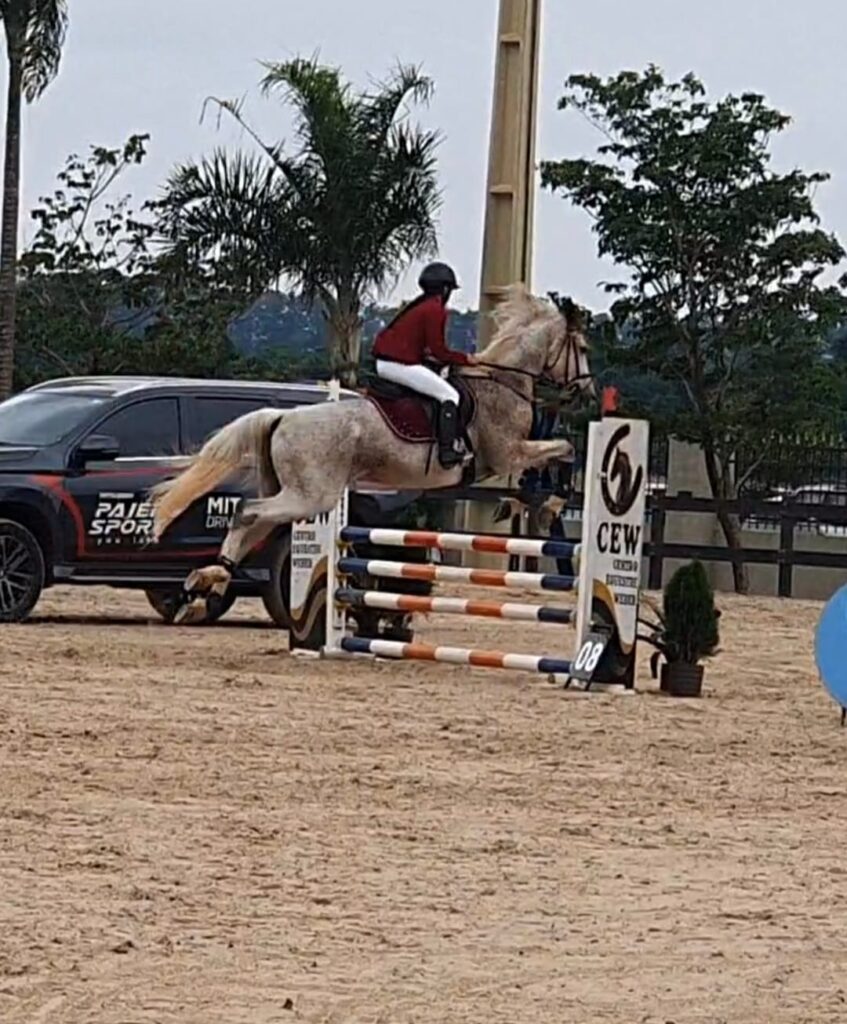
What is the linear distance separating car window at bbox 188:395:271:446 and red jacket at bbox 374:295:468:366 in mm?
3552

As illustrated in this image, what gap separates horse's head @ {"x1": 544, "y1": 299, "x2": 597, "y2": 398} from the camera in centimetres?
1655

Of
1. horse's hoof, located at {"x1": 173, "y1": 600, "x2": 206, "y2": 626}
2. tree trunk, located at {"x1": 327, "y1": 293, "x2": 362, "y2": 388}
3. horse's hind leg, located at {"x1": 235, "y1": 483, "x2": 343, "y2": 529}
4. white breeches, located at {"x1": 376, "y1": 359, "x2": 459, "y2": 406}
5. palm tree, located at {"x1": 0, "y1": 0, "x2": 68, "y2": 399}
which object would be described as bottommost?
horse's hoof, located at {"x1": 173, "y1": 600, "x2": 206, "y2": 626}

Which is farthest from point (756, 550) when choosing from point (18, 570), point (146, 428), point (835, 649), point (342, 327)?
point (835, 649)

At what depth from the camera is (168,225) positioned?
111 feet

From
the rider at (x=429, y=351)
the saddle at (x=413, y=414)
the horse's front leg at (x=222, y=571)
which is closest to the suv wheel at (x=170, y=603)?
the horse's front leg at (x=222, y=571)

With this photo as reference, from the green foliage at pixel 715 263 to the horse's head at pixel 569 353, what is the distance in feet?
42.9

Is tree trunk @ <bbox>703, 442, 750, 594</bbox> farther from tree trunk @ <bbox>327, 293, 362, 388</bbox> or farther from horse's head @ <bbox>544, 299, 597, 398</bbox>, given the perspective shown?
horse's head @ <bbox>544, 299, 597, 398</bbox>

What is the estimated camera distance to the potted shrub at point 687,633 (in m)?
14.7

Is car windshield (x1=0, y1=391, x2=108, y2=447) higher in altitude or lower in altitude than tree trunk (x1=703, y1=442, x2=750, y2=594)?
higher

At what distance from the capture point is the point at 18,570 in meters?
18.3

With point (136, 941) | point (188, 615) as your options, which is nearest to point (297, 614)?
point (188, 615)

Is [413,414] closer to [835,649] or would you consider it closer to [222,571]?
[222,571]

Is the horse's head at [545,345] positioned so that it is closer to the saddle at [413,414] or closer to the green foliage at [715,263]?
the saddle at [413,414]

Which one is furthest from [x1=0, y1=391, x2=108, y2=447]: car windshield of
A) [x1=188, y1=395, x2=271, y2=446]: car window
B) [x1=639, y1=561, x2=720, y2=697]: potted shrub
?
[x1=639, y1=561, x2=720, y2=697]: potted shrub
